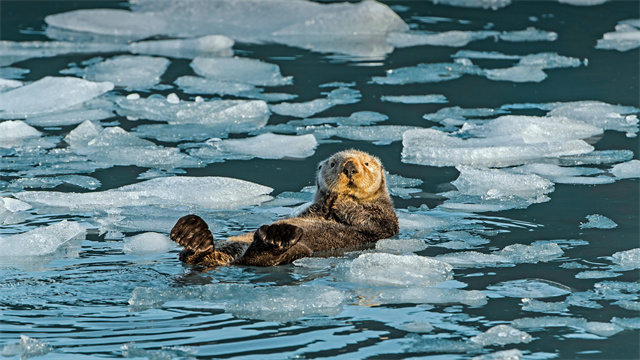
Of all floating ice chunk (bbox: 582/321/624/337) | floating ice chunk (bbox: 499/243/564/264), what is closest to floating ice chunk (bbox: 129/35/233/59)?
floating ice chunk (bbox: 499/243/564/264)

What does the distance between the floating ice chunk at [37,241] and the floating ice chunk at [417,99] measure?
175 inches

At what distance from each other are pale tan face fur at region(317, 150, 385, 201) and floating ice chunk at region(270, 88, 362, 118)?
267 centimetres

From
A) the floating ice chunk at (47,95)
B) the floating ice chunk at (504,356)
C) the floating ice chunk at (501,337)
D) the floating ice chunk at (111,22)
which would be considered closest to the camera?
the floating ice chunk at (504,356)

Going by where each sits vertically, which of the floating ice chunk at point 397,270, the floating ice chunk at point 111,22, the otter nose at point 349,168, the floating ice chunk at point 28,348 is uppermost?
the floating ice chunk at point 111,22

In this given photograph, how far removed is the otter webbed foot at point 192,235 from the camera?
13.8ft

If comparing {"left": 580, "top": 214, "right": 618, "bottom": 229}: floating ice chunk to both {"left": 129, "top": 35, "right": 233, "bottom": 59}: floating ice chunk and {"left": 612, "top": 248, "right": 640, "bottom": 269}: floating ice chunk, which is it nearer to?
{"left": 612, "top": 248, "right": 640, "bottom": 269}: floating ice chunk

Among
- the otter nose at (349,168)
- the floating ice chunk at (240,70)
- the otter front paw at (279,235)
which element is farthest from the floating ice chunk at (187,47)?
the otter front paw at (279,235)

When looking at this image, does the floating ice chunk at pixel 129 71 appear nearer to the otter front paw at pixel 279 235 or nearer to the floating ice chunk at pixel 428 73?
the floating ice chunk at pixel 428 73

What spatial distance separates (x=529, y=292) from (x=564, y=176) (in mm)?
2538

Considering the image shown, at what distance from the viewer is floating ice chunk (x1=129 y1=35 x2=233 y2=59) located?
1059 centimetres

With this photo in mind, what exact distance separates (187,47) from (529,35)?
4293mm

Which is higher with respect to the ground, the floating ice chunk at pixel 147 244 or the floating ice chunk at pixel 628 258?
the floating ice chunk at pixel 628 258

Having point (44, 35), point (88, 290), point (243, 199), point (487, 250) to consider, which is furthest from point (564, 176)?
point (44, 35)

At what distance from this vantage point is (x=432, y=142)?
7.13 meters
